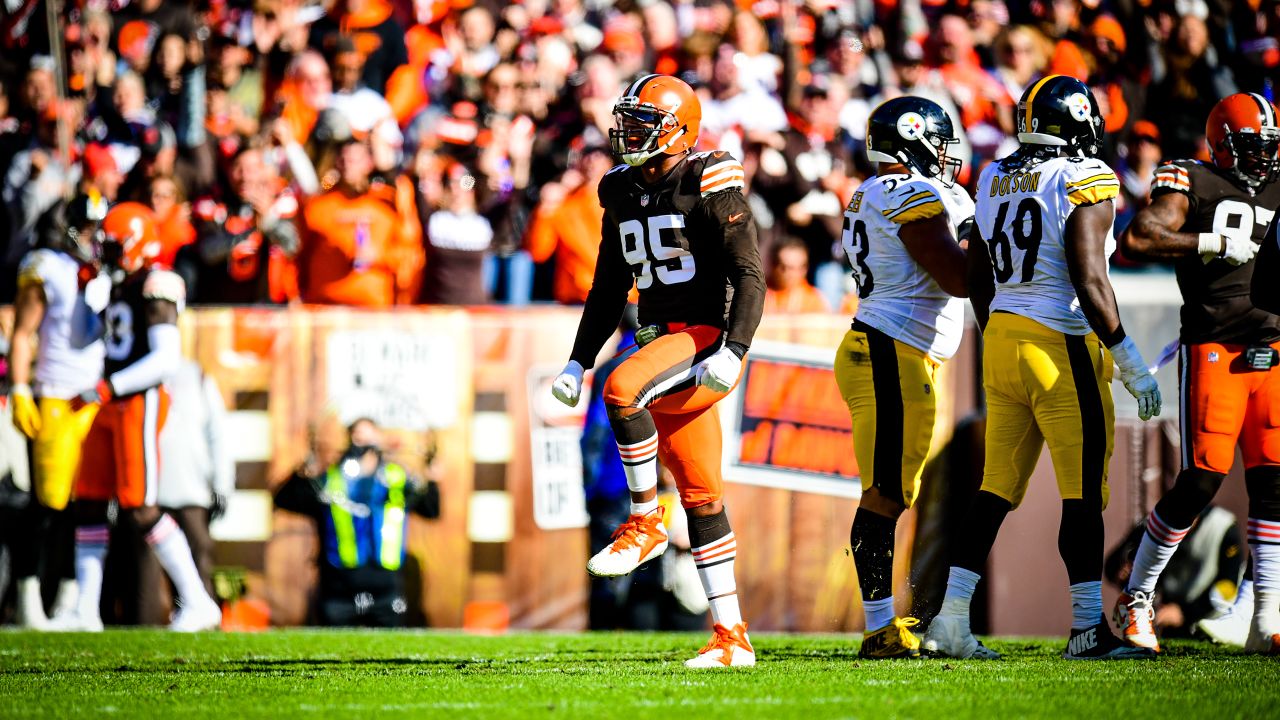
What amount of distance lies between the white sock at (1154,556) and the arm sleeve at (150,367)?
5.34 m

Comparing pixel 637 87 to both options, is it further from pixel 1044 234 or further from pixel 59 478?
pixel 59 478

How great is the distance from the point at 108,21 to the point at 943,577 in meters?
8.22

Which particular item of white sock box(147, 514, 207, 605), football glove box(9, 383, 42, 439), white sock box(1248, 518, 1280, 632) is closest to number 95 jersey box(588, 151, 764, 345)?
white sock box(1248, 518, 1280, 632)

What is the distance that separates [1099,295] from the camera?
6066 millimetres

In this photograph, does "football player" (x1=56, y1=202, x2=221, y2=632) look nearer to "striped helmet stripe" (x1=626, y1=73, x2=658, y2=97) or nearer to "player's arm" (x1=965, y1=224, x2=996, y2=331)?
"striped helmet stripe" (x1=626, y1=73, x2=658, y2=97)

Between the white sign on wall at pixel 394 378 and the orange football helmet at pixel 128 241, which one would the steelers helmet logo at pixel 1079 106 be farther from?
the orange football helmet at pixel 128 241

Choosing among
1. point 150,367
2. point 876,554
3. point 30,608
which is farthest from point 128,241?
point 876,554

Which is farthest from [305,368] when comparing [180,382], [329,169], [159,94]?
[159,94]

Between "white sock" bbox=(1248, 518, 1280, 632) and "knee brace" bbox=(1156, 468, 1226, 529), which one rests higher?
"knee brace" bbox=(1156, 468, 1226, 529)

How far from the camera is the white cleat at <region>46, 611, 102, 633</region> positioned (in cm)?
888

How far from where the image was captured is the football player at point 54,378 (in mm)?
9148

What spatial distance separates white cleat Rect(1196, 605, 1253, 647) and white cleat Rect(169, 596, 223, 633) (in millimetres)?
5360

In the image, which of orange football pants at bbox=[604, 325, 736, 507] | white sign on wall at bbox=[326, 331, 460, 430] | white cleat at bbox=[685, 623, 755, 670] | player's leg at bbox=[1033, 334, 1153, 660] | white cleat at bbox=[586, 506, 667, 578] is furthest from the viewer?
white sign on wall at bbox=[326, 331, 460, 430]

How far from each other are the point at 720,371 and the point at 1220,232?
2.45 metres
